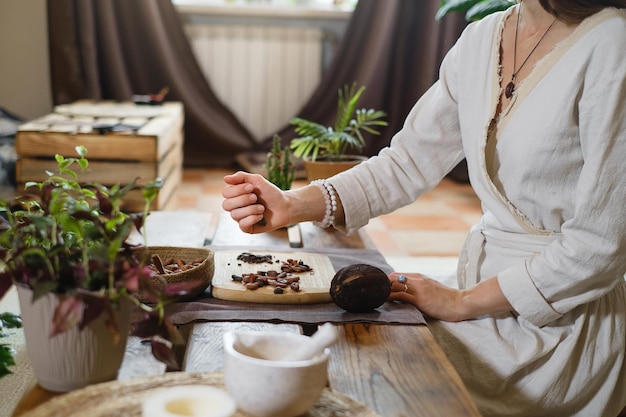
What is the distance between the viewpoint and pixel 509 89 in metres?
1.33

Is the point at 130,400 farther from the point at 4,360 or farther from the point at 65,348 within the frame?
the point at 4,360

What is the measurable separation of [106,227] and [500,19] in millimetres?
866

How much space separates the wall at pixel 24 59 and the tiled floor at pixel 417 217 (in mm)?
974

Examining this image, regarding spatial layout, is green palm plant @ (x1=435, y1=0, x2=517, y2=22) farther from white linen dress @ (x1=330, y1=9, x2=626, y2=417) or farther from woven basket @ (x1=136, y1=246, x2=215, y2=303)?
woven basket @ (x1=136, y1=246, x2=215, y2=303)

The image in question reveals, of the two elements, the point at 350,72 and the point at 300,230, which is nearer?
the point at 300,230

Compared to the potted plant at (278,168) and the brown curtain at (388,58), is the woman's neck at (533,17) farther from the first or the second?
the brown curtain at (388,58)

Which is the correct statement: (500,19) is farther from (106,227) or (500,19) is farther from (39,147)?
(39,147)

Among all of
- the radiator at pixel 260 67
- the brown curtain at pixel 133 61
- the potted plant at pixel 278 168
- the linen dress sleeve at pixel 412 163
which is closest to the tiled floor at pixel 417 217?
the brown curtain at pixel 133 61

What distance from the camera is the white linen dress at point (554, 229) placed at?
120 cm

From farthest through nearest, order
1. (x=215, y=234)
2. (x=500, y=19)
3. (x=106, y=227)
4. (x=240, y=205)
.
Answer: (x=215, y=234)
(x=500, y=19)
(x=240, y=205)
(x=106, y=227)

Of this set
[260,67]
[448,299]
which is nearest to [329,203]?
[448,299]

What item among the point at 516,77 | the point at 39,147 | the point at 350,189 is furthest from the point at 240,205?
the point at 39,147

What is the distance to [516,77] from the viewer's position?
1.34 m

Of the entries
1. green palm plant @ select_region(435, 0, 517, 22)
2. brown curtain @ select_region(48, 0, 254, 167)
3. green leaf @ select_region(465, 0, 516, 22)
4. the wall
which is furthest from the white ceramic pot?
the wall
